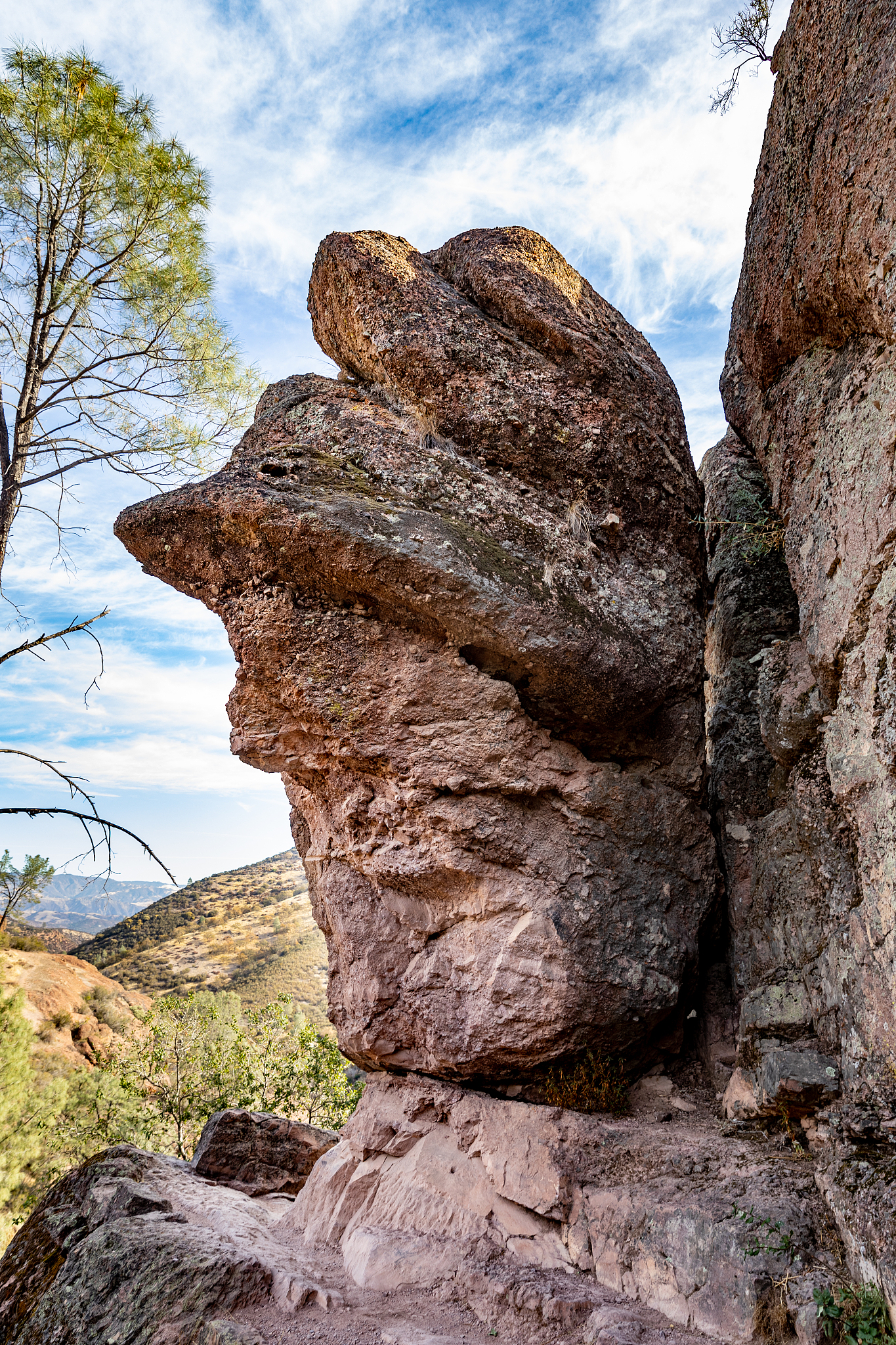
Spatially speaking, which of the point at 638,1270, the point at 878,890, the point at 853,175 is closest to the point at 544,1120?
the point at 638,1270

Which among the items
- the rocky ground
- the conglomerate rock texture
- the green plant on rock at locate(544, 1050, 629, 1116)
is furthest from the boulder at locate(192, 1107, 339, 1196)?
the conglomerate rock texture

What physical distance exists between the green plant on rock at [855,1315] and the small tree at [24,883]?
6478 mm

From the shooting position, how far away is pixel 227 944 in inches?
1277

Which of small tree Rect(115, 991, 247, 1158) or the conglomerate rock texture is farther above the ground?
the conglomerate rock texture

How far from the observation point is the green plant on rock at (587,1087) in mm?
5328

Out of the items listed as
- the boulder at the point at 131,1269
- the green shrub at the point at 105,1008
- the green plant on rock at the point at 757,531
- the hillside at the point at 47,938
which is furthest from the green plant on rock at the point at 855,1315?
the green shrub at the point at 105,1008

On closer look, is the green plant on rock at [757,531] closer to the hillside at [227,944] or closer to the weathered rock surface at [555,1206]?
the weathered rock surface at [555,1206]

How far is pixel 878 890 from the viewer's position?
13.6 feet

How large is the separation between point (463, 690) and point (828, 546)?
2811 mm

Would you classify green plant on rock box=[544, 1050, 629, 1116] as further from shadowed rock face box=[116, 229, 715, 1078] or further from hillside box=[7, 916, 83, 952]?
hillside box=[7, 916, 83, 952]

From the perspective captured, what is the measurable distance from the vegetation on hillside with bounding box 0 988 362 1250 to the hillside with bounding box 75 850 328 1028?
11.6 metres

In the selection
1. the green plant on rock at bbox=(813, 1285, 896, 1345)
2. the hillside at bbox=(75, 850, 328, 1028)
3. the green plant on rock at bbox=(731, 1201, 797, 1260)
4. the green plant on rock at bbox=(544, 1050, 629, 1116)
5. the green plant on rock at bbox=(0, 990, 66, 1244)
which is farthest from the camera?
the hillside at bbox=(75, 850, 328, 1028)

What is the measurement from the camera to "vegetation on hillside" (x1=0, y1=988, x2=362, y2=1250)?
11.8 m

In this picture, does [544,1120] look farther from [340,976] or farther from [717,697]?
[717,697]
